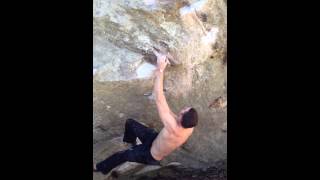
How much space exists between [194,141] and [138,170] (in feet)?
1.37

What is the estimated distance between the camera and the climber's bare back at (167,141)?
4168 millimetres

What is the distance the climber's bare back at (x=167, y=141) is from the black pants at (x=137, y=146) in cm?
3

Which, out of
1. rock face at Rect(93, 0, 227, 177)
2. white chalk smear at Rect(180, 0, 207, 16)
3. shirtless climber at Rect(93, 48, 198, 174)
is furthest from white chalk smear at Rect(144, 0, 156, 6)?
shirtless climber at Rect(93, 48, 198, 174)

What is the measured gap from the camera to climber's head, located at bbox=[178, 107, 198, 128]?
165 inches

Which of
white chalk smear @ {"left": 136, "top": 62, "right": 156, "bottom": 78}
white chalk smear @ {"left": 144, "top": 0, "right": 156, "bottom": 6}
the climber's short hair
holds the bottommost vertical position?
the climber's short hair

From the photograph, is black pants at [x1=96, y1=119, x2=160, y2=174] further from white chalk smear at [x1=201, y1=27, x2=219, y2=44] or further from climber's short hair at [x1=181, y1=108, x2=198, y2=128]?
white chalk smear at [x1=201, y1=27, x2=219, y2=44]

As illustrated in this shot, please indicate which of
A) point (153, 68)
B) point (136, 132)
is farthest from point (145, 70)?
point (136, 132)

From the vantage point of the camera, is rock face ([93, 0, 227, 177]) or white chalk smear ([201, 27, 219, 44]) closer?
rock face ([93, 0, 227, 177])

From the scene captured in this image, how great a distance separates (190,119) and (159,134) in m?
0.23

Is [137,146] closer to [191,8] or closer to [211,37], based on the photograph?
→ [211,37]

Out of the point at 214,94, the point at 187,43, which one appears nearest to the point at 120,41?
the point at 187,43

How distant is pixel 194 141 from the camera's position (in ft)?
13.9

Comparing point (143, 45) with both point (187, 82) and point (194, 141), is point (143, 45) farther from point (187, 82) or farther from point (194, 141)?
point (194, 141)

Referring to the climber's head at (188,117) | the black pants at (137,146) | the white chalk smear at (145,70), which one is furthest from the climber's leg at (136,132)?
the white chalk smear at (145,70)
